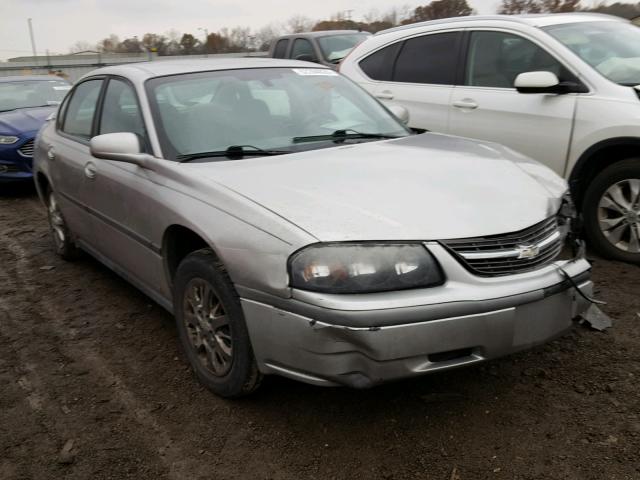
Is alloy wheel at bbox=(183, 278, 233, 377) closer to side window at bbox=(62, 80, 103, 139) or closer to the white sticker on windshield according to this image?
the white sticker on windshield

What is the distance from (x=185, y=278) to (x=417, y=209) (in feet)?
3.95

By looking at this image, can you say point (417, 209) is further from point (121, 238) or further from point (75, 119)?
point (75, 119)

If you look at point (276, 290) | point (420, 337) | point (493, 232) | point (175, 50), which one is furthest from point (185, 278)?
point (175, 50)

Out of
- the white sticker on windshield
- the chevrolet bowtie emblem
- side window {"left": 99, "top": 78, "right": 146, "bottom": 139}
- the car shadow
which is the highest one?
the white sticker on windshield

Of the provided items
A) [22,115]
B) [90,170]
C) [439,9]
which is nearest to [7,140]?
[22,115]

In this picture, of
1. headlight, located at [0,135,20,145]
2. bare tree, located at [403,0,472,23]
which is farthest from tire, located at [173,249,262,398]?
bare tree, located at [403,0,472,23]

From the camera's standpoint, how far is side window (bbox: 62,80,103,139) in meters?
4.46

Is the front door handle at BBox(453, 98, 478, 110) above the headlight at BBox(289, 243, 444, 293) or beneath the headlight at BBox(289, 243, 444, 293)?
above

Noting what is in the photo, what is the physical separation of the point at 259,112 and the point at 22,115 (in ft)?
22.4

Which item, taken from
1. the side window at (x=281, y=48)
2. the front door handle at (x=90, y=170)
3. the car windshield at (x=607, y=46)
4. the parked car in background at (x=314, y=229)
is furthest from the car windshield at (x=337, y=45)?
the front door handle at (x=90, y=170)

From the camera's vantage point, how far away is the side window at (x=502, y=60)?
15.8 ft

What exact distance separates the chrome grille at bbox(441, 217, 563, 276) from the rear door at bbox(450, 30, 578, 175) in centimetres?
221

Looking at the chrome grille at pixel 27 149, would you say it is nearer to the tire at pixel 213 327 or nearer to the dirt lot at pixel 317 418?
the dirt lot at pixel 317 418

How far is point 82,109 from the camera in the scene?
469 centimetres
